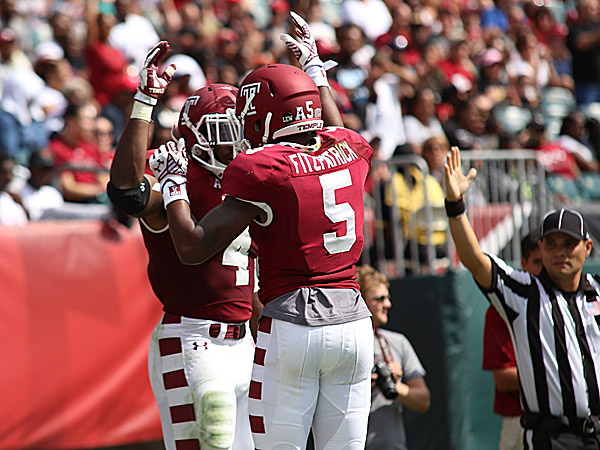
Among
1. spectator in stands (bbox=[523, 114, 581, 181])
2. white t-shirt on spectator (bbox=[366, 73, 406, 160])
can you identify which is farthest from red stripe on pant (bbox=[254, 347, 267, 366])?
spectator in stands (bbox=[523, 114, 581, 181])

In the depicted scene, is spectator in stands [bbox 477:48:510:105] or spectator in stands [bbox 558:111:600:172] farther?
spectator in stands [bbox 477:48:510:105]

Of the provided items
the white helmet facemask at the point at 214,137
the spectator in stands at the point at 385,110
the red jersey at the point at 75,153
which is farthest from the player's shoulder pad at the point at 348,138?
the spectator in stands at the point at 385,110

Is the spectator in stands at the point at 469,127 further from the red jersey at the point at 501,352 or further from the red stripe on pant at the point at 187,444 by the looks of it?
the red stripe on pant at the point at 187,444

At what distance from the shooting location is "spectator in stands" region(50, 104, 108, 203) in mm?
7484

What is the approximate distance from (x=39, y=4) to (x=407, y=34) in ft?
16.5

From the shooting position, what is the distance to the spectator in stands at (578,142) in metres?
11.4

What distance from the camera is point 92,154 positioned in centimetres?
800

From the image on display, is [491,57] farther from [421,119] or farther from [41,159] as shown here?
[41,159]

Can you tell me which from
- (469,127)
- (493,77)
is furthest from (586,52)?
(469,127)

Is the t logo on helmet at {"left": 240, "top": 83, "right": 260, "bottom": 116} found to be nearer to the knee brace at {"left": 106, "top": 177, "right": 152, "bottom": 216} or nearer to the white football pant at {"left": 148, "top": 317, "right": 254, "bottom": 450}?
the knee brace at {"left": 106, "top": 177, "right": 152, "bottom": 216}

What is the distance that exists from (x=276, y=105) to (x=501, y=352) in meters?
2.38

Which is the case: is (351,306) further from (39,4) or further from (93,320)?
(39,4)

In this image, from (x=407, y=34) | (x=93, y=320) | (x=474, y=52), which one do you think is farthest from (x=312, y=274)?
(x=474, y=52)

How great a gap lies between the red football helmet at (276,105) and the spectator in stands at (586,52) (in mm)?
10714
